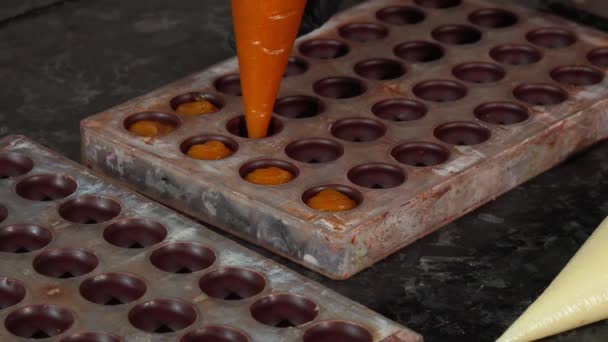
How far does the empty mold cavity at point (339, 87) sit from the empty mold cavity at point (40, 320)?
3.19 feet

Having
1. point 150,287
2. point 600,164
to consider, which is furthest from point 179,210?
point 600,164

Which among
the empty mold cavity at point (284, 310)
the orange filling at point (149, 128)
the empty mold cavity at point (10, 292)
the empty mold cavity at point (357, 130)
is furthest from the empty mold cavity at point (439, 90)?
the empty mold cavity at point (10, 292)

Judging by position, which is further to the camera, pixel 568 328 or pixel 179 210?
pixel 179 210

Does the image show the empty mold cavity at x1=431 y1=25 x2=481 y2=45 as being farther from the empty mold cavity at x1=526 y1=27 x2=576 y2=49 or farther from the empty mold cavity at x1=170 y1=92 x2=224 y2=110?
the empty mold cavity at x1=170 y1=92 x2=224 y2=110

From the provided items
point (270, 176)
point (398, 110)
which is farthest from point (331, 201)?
point (398, 110)

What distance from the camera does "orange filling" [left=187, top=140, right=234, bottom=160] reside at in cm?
255

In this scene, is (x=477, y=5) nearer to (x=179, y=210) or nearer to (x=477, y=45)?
(x=477, y=45)

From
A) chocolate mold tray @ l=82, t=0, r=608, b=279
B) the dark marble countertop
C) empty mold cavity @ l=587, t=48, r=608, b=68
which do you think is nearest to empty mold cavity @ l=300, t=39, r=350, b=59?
chocolate mold tray @ l=82, t=0, r=608, b=279

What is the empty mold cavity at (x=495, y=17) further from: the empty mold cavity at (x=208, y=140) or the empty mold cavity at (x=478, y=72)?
the empty mold cavity at (x=208, y=140)

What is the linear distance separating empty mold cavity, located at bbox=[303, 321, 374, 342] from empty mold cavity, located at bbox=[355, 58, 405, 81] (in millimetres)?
994

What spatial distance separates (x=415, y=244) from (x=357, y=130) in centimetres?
37

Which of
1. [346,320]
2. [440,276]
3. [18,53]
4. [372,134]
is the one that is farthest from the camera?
[18,53]

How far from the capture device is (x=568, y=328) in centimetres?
213

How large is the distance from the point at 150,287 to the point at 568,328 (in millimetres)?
694
